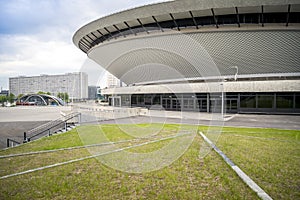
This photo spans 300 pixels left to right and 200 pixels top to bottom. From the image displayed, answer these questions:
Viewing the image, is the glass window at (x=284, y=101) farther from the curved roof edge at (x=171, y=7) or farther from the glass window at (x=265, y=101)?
the curved roof edge at (x=171, y=7)

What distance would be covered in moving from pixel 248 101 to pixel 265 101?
7.41ft

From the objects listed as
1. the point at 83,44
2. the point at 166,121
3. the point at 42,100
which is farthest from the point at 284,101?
the point at 42,100

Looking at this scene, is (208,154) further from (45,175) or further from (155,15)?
(155,15)

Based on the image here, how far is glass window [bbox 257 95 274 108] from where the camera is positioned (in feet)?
101

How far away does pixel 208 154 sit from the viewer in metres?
8.44

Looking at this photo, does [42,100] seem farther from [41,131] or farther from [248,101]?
[248,101]

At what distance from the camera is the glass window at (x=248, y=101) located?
1237 inches

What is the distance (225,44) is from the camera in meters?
28.9

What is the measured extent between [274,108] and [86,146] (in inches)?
1165

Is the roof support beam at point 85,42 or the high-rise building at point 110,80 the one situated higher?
the roof support beam at point 85,42

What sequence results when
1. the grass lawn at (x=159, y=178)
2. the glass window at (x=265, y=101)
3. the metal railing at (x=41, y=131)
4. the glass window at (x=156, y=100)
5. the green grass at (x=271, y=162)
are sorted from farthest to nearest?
the glass window at (x=156, y=100)
the glass window at (x=265, y=101)
the metal railing at (x=41, y=131)
the green grass at (x=271, y=162)
the grass lawn at (x=159, y=178)

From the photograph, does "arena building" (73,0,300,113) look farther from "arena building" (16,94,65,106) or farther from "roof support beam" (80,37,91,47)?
"arena building" (16,94,65,106)

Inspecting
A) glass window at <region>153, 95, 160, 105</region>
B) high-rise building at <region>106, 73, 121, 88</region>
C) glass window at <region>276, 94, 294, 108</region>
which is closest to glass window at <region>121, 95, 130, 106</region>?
glass window at <region>153, 95, 160, 105</region>

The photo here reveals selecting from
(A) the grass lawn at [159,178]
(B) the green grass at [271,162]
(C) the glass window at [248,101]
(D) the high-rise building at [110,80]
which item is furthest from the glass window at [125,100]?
(A) the grass lawn at [159,178]
